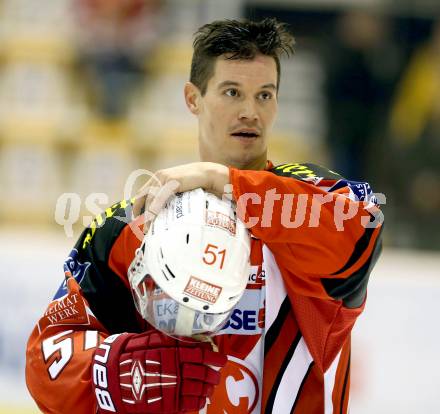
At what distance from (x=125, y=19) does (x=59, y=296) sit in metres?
4.63

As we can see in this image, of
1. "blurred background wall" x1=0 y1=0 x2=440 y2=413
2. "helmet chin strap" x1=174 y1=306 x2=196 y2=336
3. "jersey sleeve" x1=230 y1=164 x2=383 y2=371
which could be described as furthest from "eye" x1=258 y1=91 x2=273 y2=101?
"blurred background wall" x1=0 y1=0 x2=440 y2=413

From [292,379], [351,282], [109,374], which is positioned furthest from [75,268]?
[351,282]

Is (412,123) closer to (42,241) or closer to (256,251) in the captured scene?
(42,241)

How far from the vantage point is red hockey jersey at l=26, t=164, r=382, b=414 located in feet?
6.81

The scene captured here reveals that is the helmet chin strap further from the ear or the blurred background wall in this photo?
the blurred background wall

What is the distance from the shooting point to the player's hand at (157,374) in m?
1.97

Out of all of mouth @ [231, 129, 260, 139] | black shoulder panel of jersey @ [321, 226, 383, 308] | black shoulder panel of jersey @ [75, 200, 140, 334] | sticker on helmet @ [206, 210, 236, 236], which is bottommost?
black shoulder panel of jersey @ [75, 200, 140, 334]

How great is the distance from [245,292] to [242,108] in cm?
46

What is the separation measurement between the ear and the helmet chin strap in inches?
32.4

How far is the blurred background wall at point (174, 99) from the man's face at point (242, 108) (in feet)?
8.64

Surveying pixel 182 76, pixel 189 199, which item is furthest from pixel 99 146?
pixel 189 199

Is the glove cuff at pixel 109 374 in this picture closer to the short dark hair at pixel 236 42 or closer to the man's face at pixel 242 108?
the man's face at pixel 242 108

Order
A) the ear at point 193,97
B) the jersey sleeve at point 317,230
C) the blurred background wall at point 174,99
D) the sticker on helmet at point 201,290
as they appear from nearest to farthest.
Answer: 1. the sticker on helmet at point 201,290
2. the jersey sleeve at point 317,230
3. the ear at point 193,97
4. the blurred background wall at point 174,99
